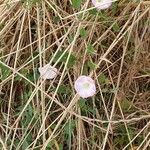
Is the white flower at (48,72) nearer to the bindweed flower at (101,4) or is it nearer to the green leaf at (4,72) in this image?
the green leaf at (4,72)

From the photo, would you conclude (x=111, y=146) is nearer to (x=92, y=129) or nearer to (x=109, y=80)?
(x=92, y=129)

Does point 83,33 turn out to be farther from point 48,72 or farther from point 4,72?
point 4,72

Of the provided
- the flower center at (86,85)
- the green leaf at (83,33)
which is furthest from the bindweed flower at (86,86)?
the green leaf at (83,33)

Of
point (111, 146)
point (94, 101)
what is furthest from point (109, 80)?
point (111, 146)

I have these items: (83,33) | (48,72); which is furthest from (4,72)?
(83,33)

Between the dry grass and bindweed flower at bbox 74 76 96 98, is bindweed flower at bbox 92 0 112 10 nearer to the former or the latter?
the dry grass

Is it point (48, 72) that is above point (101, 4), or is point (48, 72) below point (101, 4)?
below
